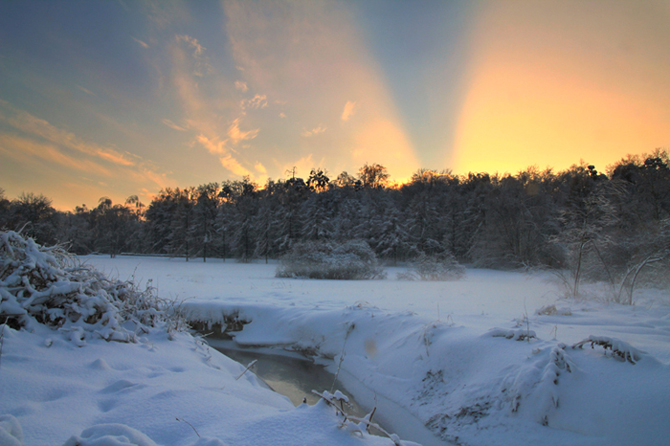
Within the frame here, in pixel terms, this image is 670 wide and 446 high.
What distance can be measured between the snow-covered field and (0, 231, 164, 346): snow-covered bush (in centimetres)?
18

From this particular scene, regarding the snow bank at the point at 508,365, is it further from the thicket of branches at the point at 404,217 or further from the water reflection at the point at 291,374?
the thicket of branches at the point at 404,217

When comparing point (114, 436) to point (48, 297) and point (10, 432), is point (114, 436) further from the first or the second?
point (48, 297)

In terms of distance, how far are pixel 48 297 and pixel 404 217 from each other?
33888mm

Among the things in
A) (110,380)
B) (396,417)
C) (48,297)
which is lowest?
(396,417)

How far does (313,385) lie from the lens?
4.91 meters

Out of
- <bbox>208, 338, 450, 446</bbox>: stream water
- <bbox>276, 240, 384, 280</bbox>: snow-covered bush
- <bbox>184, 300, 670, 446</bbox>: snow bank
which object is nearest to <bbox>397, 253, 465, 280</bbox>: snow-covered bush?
<bbox>276, 240, 384, 280</bbox>: snow-covered bush

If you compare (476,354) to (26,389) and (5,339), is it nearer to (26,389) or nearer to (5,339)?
(26,389)

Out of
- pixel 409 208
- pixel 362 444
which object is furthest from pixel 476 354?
pixel 409 208

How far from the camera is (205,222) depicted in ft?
134

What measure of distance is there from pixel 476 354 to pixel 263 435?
3190 millimetres

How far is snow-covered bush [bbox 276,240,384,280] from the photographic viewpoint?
16.8 m

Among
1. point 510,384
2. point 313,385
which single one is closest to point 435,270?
point 313,385

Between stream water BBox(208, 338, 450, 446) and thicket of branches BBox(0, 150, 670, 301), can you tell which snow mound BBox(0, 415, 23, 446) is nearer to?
stream water BBox(208, 338, 450, 446)

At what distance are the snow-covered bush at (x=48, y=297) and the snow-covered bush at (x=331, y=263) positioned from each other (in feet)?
43.9
